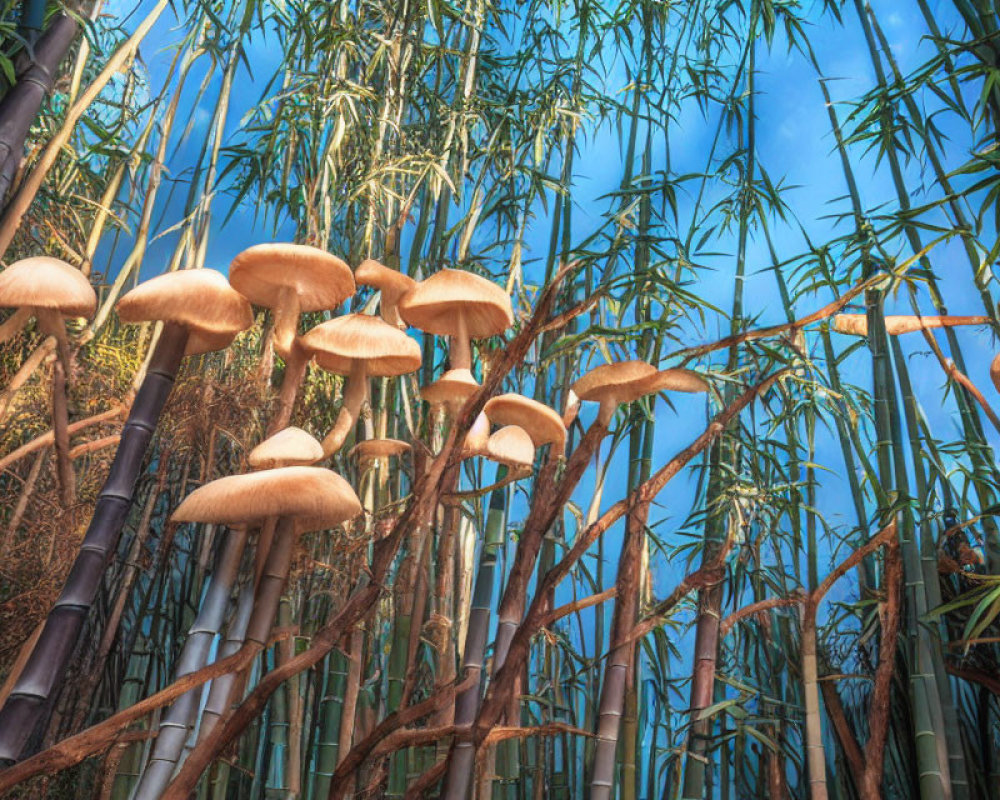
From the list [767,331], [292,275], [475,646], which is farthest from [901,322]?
[292,275]

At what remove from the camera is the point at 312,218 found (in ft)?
6.01

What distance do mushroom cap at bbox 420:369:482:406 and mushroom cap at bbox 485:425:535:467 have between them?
5.0 inches

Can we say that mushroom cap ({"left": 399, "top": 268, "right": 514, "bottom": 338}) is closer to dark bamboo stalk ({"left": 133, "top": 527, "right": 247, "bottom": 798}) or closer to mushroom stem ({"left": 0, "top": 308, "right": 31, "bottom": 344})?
dark bamboo stalk ({"left": 133, "top": 527, "right": 247, "bottom": 798})

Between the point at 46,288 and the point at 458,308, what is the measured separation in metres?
0.66

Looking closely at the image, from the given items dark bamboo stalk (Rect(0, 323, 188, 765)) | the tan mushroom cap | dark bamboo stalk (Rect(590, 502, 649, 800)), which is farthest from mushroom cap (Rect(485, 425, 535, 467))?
dark bamboo stalk (Rect(0, 323, 188, 765))

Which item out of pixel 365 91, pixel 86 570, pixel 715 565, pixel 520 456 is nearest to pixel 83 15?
pixel 365 91

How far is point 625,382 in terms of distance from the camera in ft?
5.06

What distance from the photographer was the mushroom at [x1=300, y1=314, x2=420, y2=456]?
145 cm

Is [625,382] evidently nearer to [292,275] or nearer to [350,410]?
[350,410]

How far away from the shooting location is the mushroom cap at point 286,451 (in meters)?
1.37

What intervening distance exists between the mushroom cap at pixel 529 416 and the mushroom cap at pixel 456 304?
5.3 inches

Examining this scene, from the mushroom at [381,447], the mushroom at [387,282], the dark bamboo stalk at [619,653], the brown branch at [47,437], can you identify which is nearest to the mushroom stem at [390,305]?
the mushroom at [387,282]

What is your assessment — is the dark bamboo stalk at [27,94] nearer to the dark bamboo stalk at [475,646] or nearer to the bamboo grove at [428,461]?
the bamboo grove at [428,461]

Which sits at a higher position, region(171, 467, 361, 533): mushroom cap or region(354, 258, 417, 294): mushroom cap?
region(354, 258, 417, 294): mushroom cap
